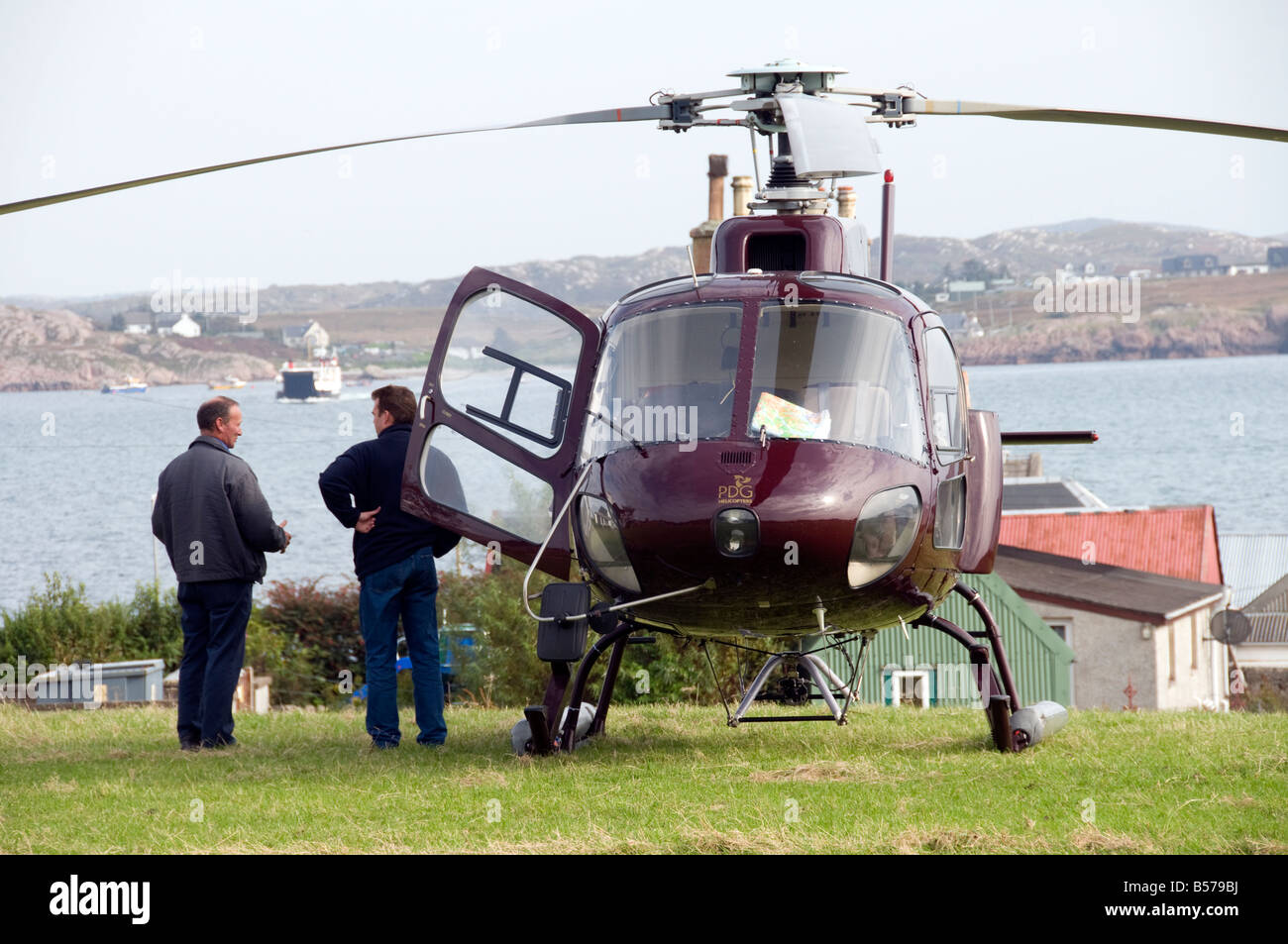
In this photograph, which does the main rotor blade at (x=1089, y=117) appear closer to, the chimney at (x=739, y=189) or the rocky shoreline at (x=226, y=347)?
the chimney at (x=739, y=189)

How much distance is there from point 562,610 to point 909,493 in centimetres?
190

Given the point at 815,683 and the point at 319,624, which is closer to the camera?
the point at 815,683

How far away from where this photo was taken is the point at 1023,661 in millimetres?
35000

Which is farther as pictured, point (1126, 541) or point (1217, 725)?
point (1126, 541)

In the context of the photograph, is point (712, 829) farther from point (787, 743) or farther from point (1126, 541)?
point (1126, 541)

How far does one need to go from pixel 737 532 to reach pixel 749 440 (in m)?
0.52

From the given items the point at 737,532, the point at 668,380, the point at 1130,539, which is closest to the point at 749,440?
the point at 737,532

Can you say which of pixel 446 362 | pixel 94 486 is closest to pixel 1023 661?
pixel 446 362

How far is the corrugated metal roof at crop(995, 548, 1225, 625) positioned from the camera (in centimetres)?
3972

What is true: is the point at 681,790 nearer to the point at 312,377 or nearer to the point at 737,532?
the point at 737,532

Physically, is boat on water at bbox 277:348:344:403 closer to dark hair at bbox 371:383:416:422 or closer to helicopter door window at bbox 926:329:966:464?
dark hair at bbox 371:383:416:422

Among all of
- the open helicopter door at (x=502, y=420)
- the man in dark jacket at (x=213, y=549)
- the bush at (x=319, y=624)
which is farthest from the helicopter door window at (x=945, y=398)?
the bush at (x=319, y=624)

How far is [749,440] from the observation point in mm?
7445

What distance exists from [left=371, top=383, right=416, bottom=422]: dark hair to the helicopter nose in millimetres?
2956
